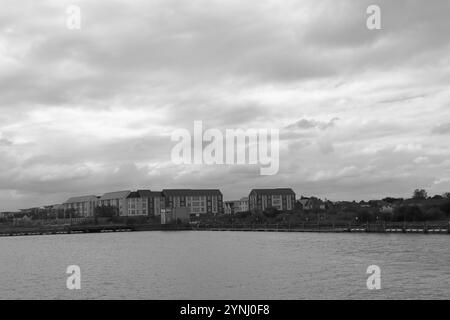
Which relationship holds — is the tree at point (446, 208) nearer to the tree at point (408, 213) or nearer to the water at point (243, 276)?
the tree at point (408, 213)

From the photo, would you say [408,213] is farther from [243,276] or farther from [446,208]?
[243,276]

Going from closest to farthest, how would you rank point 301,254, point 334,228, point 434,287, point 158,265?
point 434,287 < point 158,265 < point 301,254 < point 334,228

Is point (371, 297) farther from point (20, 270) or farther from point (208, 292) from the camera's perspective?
point (20, 270)

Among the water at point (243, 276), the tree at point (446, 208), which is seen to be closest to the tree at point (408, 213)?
the tree at point (446, 208)

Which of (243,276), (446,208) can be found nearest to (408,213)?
(446,208)

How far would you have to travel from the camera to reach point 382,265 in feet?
198

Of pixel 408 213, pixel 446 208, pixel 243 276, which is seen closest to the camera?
pixel 243 276

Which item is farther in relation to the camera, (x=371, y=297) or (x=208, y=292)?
(x=208, y=292)

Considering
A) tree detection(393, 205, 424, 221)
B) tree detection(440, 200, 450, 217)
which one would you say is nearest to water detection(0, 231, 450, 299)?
tree detection(393, 205, 424, 221)

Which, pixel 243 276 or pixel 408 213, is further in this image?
pixel 408 213

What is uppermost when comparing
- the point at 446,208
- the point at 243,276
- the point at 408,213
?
the point at 446,208

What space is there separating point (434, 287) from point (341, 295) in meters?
8.26
